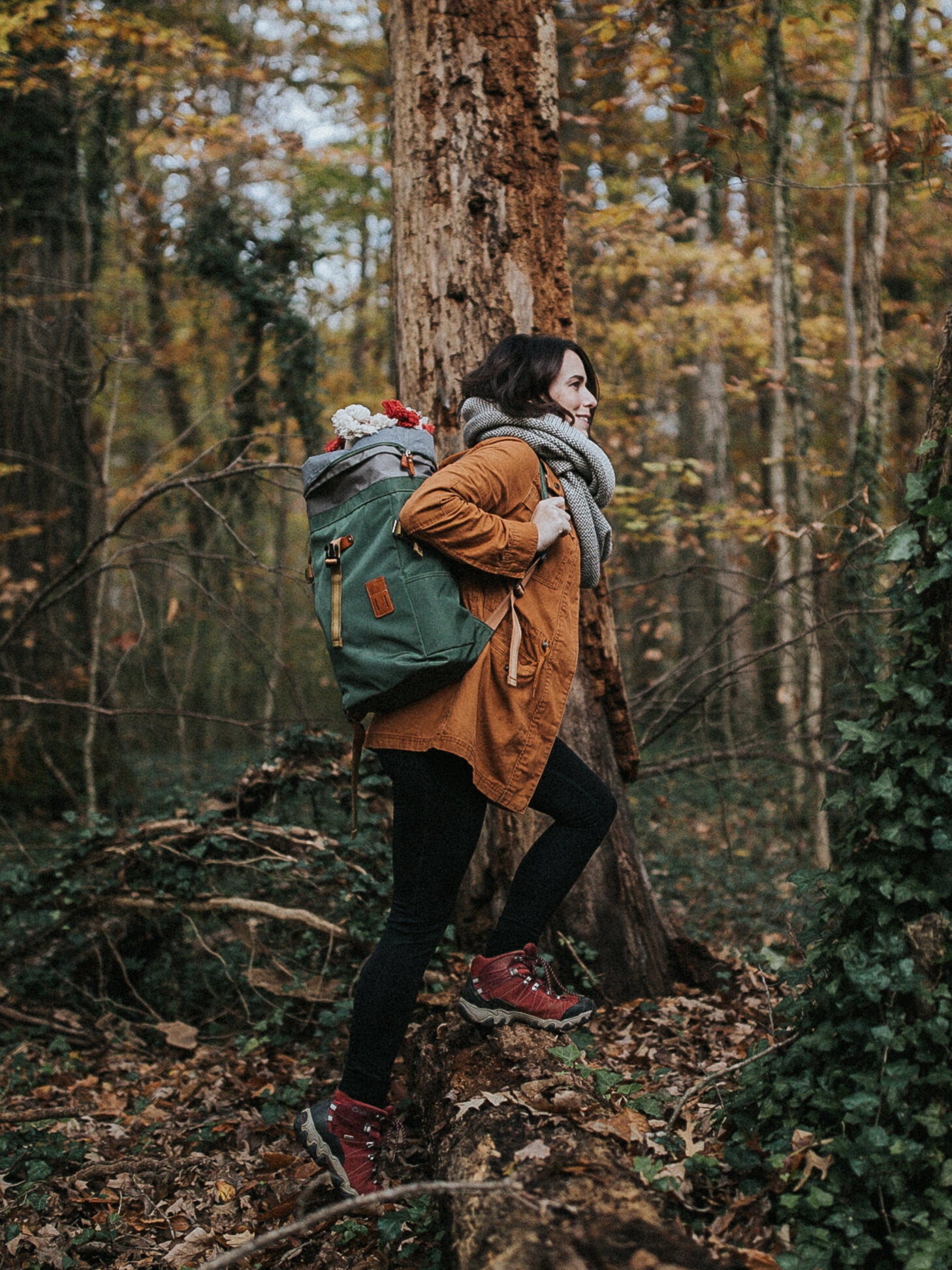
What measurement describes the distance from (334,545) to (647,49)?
Result: 5.41 metres

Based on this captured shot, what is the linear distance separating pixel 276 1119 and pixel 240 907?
1.14 metres

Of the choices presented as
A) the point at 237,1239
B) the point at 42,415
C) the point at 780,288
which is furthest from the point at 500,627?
the point at 42,415

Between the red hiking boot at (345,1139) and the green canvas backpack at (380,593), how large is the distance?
1.09 m

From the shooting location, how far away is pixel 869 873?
2311 mm

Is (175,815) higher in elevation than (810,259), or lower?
lower

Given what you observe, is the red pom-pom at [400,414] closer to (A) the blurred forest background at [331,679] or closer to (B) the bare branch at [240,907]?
(A) the blurred forest background at [331,679]

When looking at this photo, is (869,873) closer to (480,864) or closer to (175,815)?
(480,864)

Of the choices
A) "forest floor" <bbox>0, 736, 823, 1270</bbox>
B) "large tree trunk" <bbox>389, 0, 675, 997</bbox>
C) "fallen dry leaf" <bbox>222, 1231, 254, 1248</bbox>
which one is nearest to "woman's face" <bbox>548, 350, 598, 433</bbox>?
"large tree trunk" <bbox>389, 0, 675, 997</bbox>

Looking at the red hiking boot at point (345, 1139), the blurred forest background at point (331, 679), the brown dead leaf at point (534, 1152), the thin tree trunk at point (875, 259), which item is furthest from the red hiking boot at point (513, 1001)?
the thin tree trunk at point (875, 259)

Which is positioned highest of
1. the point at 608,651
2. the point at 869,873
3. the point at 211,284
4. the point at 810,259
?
the point at 810,259

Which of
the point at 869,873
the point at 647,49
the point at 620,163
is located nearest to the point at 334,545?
the point at 869,873

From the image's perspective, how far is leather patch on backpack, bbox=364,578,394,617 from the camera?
8.25 ft

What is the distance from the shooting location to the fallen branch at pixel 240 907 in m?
4.38

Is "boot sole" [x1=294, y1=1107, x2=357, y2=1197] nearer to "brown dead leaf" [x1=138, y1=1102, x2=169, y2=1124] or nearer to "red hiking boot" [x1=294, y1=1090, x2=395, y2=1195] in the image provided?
"red hiking boot" [x1=294, y1=1090, x2=395, y2=1195]
